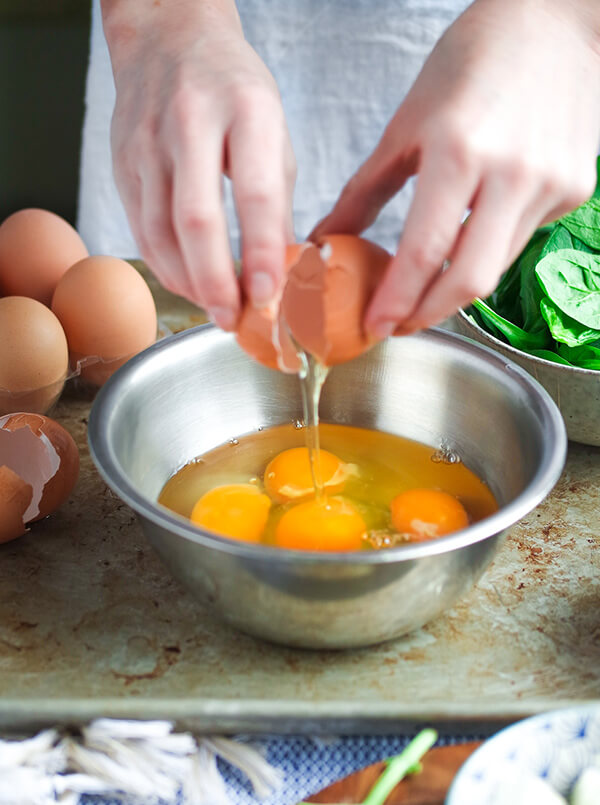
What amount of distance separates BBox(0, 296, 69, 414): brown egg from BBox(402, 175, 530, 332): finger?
2.73 ft

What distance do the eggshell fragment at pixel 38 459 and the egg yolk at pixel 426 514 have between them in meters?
0.51

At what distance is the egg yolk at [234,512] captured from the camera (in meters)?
1.25

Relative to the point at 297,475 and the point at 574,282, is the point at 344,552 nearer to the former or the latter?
the point at 297,475

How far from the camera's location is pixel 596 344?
5.26 feet

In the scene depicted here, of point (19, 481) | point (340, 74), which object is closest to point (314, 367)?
point (19, 481)

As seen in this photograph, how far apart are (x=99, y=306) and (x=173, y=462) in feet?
1.34

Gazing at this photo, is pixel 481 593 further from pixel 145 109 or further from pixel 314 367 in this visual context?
pixel 145 109

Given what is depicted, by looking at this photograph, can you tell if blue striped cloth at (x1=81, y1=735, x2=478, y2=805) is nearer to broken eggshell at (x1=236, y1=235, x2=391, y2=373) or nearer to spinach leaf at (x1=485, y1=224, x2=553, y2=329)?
broken eggshell at (x1=236, y1=235, x2=391, y2=373)

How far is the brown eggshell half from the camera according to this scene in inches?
50.4

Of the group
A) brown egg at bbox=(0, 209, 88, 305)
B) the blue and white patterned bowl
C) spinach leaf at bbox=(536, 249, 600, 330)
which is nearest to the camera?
the blue and white patterned bowl

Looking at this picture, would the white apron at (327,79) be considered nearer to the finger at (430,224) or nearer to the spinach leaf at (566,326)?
the spinach leaf at (566,326)

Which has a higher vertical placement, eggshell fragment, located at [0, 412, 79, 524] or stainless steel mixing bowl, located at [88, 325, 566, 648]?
stainless steel mixing bowl, located at [88, 325, 566, 648]

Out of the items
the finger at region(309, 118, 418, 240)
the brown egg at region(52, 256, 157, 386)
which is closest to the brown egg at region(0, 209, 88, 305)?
the brown egg at region(52, 256, 157, 386)

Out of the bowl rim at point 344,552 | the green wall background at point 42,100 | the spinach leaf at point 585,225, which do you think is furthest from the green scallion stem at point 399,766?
the green wall background at point 42,100
